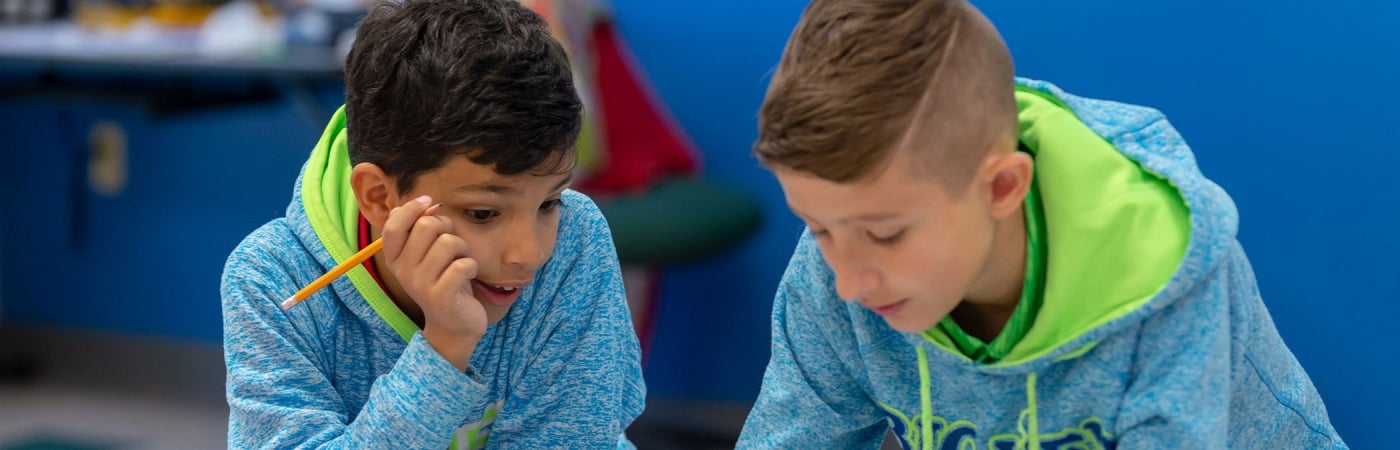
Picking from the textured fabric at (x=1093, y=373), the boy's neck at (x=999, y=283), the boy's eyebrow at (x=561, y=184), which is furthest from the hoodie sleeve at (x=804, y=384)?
the boy's eyebrow at (x=561, y=184)

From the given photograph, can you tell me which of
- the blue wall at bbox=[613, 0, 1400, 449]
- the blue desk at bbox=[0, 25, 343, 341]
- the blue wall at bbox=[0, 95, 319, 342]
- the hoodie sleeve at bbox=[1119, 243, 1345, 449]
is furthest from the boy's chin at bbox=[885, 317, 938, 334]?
the blue wall at bbox=[0, 95, 319, 342]

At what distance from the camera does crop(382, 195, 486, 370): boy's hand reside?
1206 millimetres

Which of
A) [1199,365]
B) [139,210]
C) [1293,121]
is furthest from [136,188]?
[1199,365]

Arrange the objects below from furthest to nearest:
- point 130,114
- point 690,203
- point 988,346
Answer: point 130,114, point 690,203, point 988,346

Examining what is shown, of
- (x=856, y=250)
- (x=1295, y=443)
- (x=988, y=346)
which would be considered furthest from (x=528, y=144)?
(x=1295, y=443)

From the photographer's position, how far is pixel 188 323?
3.47 m

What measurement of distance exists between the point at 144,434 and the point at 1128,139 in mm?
2392

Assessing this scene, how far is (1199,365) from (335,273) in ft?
2.34

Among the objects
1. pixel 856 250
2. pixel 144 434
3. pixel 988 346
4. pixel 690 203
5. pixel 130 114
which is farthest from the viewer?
pixel 130 114

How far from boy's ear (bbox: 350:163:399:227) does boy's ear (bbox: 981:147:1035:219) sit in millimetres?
525

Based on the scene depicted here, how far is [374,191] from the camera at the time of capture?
128 centimetres

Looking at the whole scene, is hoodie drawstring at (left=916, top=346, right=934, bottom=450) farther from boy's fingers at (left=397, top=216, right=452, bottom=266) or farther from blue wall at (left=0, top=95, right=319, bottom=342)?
blue wall at (left=0, top=95, right=319, bottom=342)

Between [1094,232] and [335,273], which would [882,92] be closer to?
[1094,232]

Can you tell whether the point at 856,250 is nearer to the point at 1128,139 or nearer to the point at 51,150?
the point at 1128,139
